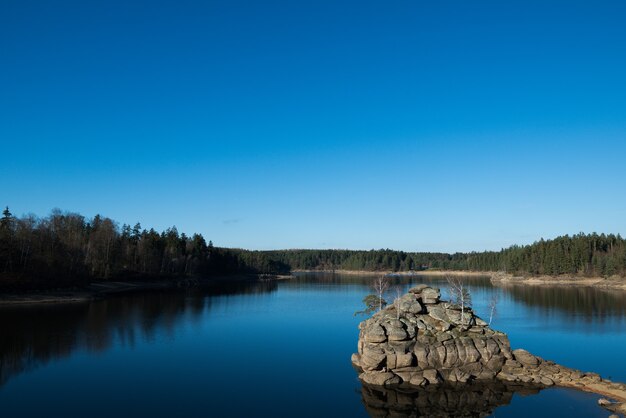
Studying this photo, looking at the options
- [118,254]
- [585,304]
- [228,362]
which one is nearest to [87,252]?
[118,254]

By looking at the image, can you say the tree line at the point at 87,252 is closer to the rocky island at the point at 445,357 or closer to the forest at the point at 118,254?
the forest at the point at 118,254

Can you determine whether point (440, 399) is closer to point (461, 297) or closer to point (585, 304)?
point (461, 297)

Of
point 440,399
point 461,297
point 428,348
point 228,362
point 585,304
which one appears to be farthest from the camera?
point 585,304

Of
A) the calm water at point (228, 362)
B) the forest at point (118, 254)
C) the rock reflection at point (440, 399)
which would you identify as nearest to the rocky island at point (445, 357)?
the rock reflection at point (440, 399)

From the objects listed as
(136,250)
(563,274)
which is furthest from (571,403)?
(563,274)

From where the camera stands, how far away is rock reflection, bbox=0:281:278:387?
46.6 m

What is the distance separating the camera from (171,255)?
159125 millimetres

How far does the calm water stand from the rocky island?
6.70 ft

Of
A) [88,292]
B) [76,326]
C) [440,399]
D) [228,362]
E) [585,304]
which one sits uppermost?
[585,304]

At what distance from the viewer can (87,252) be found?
119 metres

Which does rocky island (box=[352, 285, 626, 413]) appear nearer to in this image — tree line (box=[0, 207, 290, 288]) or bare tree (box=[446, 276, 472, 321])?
bare tree (box=[446, 276, 472, 321])

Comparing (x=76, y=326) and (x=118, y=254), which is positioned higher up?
(x=118, y=254)

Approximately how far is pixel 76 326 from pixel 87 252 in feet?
206

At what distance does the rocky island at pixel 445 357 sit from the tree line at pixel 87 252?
8020 cm
